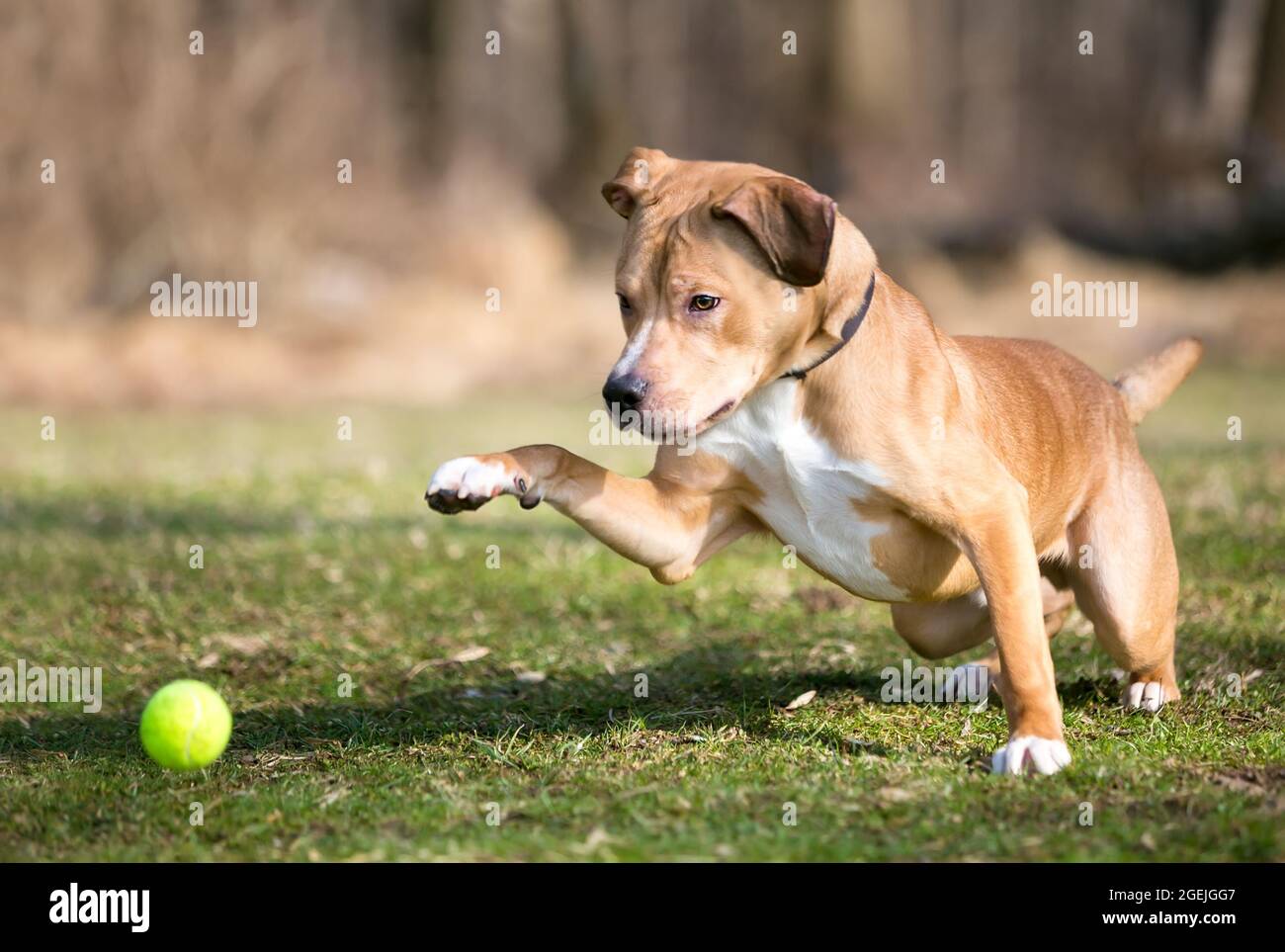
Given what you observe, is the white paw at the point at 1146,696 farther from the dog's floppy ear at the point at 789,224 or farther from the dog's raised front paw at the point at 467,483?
the dog's raised front paw at the point at 467,483

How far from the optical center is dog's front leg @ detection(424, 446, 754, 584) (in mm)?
4387

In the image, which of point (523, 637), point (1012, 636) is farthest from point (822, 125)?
point (1012, 636)

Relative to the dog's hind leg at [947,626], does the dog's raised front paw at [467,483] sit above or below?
above

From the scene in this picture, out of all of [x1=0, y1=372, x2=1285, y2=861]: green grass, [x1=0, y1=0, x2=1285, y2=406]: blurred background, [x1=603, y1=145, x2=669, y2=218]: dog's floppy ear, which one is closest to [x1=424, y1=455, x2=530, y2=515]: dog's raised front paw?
[x1=0, y1=372, x2=1285, y2=861]: green grass

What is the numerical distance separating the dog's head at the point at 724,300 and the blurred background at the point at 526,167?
36.6ft

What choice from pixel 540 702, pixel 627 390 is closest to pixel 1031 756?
pixel 627 390

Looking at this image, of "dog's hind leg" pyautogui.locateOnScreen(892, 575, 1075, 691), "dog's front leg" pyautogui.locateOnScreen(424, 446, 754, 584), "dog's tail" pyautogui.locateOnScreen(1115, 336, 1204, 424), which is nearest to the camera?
"dog's front leg" pyautogui.locateOnScreen(424, 446, 754, 584)

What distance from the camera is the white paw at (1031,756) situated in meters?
4.34

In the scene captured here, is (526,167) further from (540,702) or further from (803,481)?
(803,481)

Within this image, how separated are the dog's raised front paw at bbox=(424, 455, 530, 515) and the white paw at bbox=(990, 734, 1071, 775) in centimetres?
162

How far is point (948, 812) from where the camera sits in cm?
Result: 401

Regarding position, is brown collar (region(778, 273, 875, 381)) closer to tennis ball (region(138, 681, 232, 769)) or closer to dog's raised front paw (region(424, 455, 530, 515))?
dog's raised front paw (region(424, 455, 530, 515))

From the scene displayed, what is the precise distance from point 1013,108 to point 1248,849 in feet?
93.8

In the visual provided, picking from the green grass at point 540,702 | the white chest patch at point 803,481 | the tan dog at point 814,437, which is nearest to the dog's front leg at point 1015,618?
the tan dog at point 814,437
